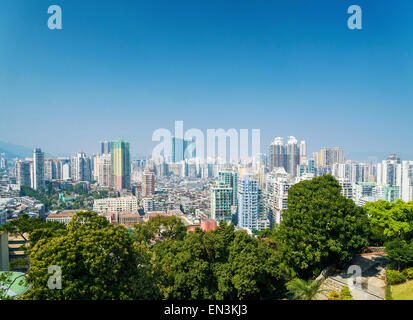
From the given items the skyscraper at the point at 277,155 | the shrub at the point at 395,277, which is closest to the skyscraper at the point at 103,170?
the skyscraper at the point at 277,155

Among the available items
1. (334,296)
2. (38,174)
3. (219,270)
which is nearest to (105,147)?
(38,174)

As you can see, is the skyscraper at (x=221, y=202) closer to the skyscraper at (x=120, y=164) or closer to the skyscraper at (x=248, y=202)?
the skyscraper at (x=248, y=202)

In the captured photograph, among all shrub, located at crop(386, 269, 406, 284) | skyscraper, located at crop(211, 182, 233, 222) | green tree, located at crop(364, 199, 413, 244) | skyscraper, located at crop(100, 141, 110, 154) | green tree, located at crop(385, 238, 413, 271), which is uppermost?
skyscraper, located at crop(100, 141, 110, 154)

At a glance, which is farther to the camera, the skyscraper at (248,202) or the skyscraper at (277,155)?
the skyscraper at (277,155)

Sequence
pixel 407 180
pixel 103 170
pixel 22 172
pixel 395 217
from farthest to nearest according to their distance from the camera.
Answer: pixel 103 170, pixel 22 172, pixel 407 180, pixel 395 217

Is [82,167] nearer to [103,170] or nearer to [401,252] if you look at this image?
[103,170]

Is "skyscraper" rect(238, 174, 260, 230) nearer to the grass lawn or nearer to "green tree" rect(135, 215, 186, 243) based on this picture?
"green tree" rect(135, 215, 186, 243)

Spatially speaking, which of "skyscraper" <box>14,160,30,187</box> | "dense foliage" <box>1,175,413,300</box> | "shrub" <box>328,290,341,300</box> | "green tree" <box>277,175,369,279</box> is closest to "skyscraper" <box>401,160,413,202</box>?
"dense foliage" <box>1,175,413,300</box>
